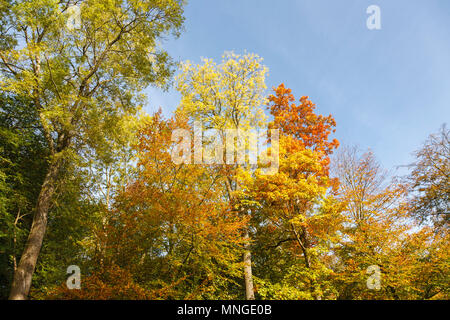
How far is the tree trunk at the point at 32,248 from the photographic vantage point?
6.24 metres

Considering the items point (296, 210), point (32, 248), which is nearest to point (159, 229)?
point (32, 248)

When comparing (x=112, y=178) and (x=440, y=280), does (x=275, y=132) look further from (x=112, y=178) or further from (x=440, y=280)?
(x=112, y=178)

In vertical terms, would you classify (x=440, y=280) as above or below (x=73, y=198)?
below

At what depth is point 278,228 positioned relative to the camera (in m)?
11.3

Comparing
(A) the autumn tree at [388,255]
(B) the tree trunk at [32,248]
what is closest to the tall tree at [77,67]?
(B) the tree trunk at [32,248]

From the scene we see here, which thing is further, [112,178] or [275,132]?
[112,178]

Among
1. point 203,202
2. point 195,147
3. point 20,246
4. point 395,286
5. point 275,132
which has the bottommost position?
point 395,286

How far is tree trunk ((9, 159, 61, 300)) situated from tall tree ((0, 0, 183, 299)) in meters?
0.02

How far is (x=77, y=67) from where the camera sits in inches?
376

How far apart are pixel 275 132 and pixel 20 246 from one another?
40.9 ft

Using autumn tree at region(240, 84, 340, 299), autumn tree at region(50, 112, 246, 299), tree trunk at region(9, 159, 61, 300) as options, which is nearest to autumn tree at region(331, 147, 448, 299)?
autumn tree at region(240, 84, 340, 299)

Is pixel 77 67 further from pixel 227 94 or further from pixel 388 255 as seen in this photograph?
pixel 388 255

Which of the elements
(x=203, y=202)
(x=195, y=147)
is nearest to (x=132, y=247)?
(x=203, y=202)
